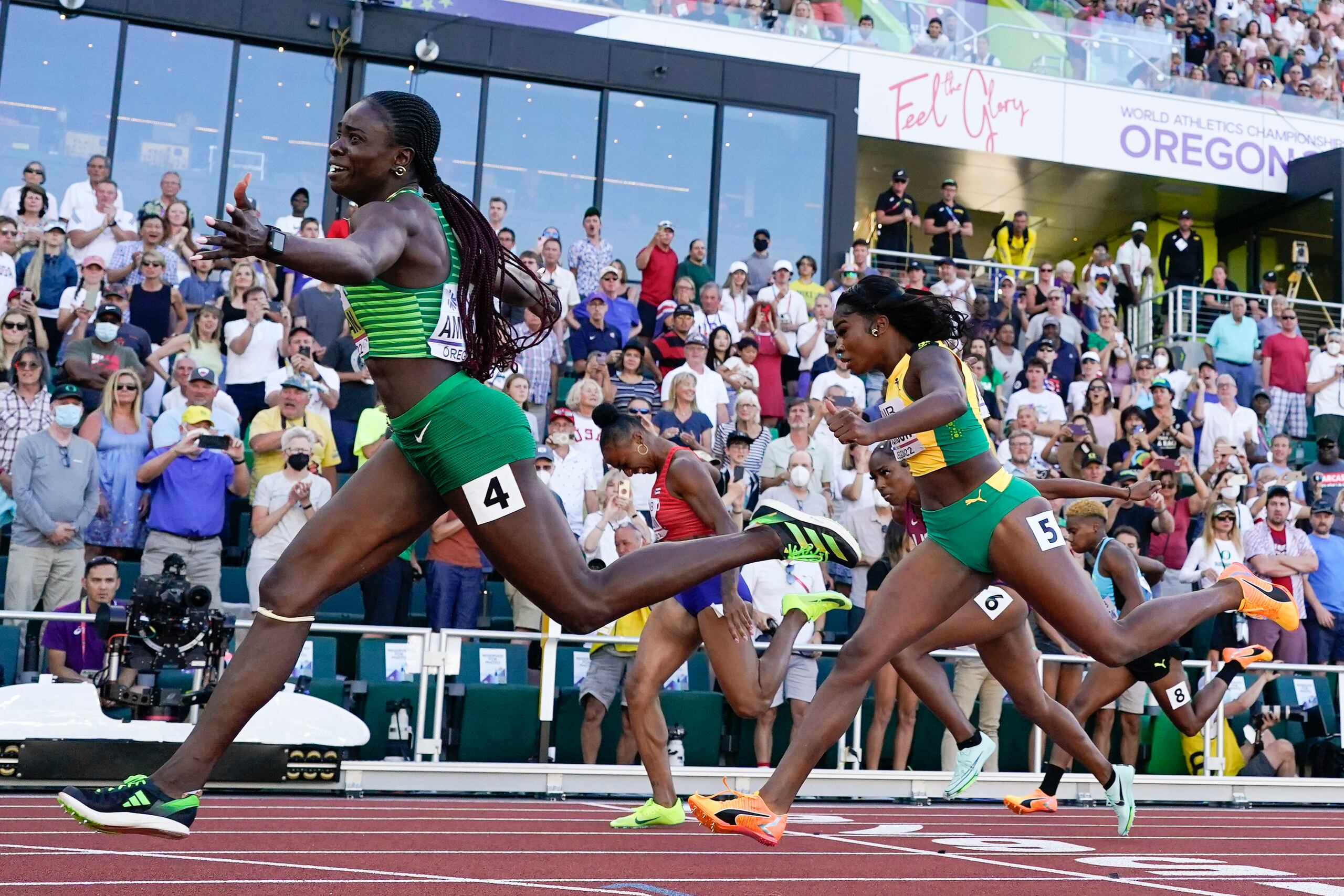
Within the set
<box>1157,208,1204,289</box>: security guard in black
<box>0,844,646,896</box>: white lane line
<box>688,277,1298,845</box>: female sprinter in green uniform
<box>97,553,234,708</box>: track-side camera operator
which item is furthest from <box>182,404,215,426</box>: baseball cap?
<box>1157,208,1204,289</box>: security guard in black

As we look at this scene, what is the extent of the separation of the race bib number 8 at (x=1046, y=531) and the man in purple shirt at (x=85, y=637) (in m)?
6.13

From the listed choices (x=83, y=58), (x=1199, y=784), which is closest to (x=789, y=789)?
(x=1199, y=784)

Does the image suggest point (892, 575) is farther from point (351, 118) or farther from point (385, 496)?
point (351, 118)

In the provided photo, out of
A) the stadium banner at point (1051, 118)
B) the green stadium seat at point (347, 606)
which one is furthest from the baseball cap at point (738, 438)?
the stadium banner at point (1051, 118)

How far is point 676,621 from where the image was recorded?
24.7 ft

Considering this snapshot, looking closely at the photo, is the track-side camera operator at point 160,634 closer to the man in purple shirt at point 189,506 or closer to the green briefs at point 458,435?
the man in purple shirt at point 189,506

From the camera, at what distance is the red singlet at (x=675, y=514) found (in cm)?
751

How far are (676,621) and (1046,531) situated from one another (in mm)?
2339

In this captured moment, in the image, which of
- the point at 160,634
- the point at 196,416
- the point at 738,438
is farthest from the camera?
the point at 738,438

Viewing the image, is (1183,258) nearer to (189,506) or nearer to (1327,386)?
(1327,386)

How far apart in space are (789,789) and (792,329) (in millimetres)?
11160

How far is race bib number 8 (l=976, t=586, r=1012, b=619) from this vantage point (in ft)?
24.6

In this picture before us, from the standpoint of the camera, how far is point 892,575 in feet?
19.2

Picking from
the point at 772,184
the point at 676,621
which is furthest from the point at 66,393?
the point at 772,184
